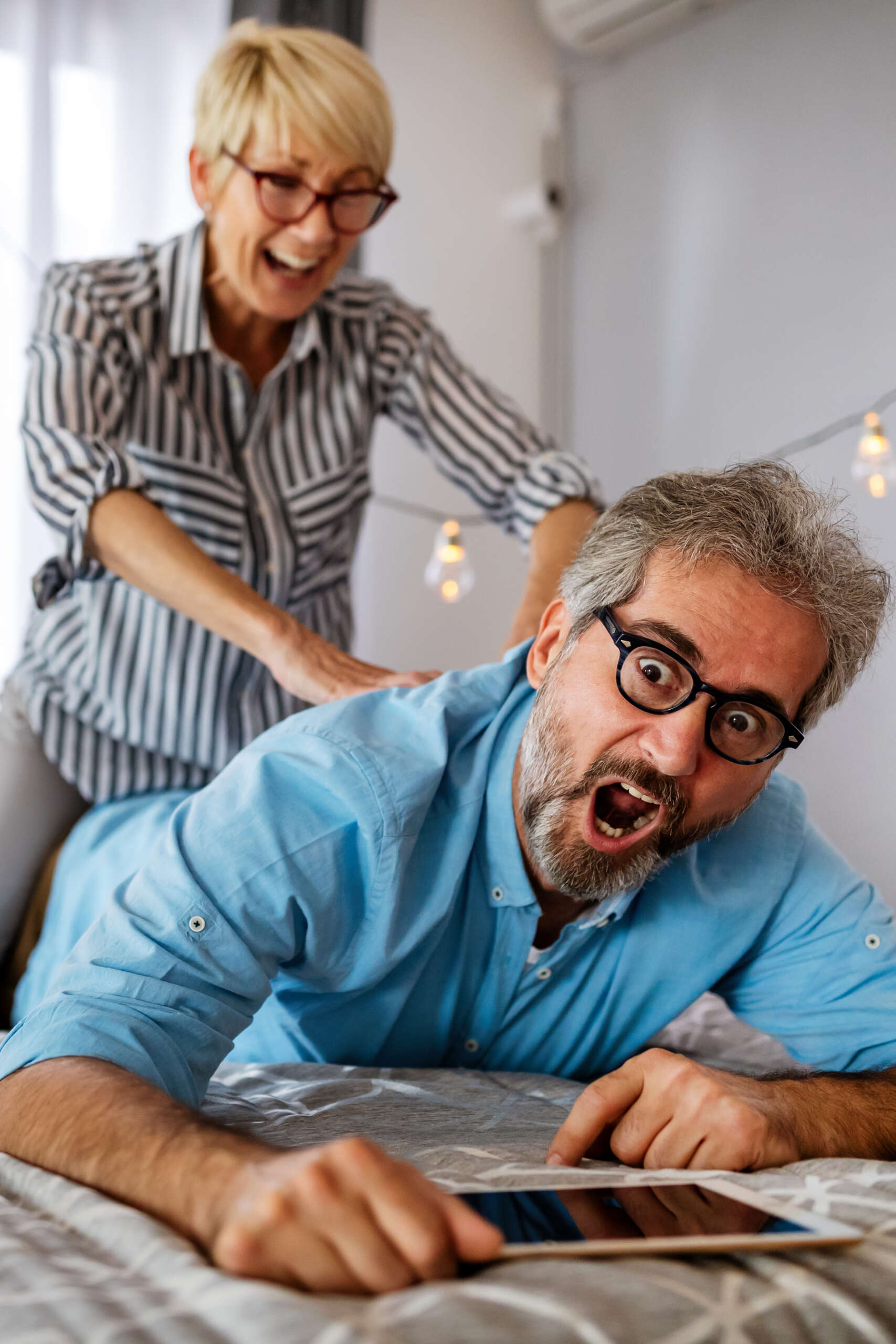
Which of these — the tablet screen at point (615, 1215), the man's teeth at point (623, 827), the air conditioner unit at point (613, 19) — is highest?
the air conditioner unit at point (613, 19)

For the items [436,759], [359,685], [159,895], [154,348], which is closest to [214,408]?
[154,348]

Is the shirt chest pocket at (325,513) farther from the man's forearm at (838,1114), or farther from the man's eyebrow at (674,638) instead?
the man's forearm at (838,1114)

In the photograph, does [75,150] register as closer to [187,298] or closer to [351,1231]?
[187,298]

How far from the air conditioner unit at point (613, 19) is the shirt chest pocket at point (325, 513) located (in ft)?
6.28

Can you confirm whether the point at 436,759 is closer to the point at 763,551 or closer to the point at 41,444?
the point at 763,551

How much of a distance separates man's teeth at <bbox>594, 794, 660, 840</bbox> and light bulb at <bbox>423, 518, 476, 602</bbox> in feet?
5.48

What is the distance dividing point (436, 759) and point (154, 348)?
0.93 m

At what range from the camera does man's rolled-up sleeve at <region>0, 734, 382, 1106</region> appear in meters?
0.92

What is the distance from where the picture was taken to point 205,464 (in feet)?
5.84

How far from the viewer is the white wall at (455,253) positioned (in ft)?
10.2

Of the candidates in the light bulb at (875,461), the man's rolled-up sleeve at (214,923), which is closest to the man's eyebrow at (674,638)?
the man's rolled-up sleeve at (214,923)

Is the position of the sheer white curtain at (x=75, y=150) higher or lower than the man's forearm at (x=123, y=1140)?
higher

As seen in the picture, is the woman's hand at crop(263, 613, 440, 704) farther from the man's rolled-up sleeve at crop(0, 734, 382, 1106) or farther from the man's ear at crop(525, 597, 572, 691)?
the man's rolled-up sleeve at crop(0, 734, 382, 1106)

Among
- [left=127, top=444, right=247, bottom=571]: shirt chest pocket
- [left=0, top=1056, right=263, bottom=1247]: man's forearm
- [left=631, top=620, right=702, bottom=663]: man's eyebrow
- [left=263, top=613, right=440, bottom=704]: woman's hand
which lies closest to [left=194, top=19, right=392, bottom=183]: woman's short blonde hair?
[left=127, top=444, right=247, bottom=571]: shirt chest pocket
